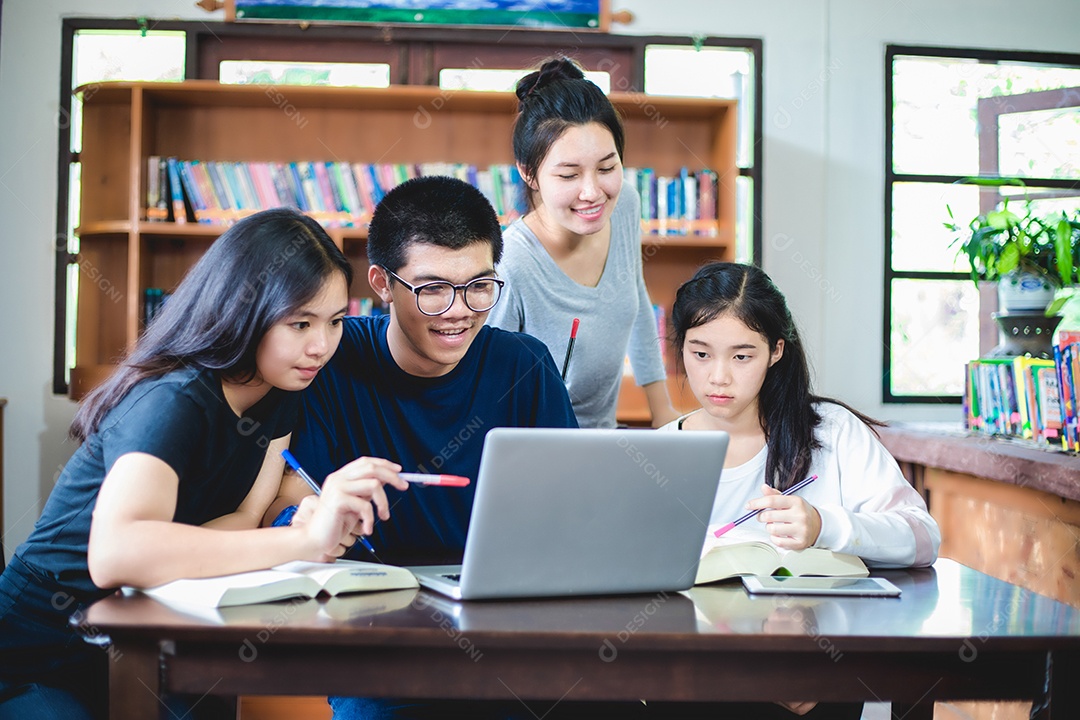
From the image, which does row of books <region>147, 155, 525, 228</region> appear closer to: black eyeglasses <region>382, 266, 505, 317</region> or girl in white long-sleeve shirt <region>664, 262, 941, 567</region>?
girl in white long-sleeve shirt <region>664, 262, 941, 567</region>

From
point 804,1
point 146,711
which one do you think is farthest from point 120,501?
point 804,1

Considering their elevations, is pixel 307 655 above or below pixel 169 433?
below

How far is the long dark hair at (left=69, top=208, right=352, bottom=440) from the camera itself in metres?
1.22

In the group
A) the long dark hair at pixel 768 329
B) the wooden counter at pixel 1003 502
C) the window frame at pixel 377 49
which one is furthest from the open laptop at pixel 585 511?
the window frame at pixel 377 49

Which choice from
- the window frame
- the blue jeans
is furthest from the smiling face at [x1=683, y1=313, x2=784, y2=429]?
the window frame

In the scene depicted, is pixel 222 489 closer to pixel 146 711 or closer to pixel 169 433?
pixel 169 433

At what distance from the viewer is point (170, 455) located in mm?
1095

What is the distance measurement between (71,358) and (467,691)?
3.52m

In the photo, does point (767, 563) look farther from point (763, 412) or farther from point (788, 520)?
point (763, 412)

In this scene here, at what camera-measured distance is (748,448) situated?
170 centimetres

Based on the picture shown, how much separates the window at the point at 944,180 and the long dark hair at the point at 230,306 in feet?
11.2

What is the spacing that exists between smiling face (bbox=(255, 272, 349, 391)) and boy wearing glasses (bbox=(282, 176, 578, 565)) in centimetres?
18

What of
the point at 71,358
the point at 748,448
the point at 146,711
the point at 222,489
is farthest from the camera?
the point at 71,358

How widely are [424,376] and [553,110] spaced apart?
2.16ft
